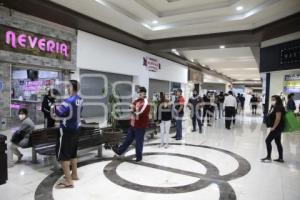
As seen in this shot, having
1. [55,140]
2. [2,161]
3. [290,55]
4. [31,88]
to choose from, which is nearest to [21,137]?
[55,140]

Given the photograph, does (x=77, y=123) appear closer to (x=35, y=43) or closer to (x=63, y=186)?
(x=63, y=186)

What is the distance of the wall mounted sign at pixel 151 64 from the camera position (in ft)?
37.9

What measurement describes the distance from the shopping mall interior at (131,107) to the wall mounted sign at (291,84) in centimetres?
4

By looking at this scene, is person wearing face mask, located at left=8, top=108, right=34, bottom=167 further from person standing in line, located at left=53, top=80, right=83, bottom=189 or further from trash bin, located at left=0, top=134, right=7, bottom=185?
trash bin, located at left=0, top=134, right=7, bottom=185

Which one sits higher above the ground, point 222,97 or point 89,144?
point 222,97

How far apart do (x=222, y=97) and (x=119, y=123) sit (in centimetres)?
839

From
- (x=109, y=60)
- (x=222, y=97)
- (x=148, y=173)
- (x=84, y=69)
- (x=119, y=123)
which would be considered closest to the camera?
(x=148, y=173)

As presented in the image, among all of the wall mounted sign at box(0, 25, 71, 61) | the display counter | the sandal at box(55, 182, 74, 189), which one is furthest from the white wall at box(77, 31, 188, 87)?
the sandal at box(55, 182, 74, 189)

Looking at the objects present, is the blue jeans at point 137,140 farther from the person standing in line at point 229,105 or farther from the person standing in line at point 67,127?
the person standing in line at point 229,105

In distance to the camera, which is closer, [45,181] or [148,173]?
[45,181]

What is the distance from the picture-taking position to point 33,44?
6441 millimetres

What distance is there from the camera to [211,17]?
299 inches

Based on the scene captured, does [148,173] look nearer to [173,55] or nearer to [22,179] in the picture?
[22,179]

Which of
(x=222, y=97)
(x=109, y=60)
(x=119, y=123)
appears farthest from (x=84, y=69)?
(x=222, y=97)
